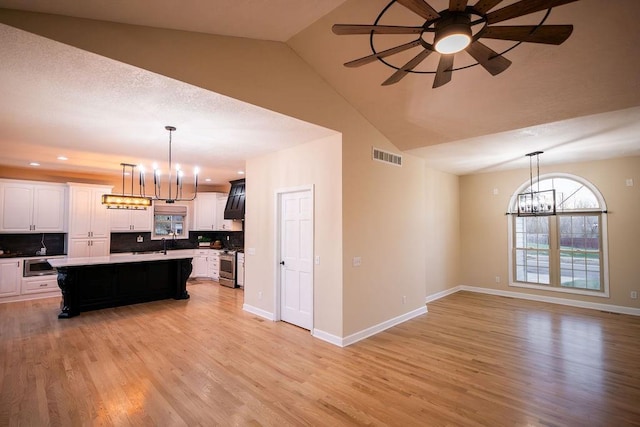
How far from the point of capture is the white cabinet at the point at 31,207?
6457 mm

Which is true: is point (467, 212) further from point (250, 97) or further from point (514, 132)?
point (250, 97)

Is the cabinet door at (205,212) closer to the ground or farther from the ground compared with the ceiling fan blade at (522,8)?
closer to the ground

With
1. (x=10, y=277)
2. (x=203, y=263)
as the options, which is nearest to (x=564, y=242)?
(x=203, y=263)

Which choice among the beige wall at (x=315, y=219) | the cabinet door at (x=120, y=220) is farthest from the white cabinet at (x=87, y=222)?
the beige wall at (x=315, y=219)

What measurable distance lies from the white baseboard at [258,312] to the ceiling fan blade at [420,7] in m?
4.59

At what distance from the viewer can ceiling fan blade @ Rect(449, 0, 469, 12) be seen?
5.61 feet

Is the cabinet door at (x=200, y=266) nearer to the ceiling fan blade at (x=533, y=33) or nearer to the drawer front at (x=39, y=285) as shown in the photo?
the drawer front at (x=39, y=285)

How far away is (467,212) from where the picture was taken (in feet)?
25.2

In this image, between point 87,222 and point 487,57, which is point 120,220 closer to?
point 87,222

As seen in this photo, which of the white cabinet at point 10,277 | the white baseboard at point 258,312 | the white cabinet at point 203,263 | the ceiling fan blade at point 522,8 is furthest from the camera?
the white cabinet at point 203,263

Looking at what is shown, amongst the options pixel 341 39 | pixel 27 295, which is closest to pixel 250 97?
pixel 341 39

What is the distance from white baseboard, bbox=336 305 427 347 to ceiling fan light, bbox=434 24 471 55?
11.5ft

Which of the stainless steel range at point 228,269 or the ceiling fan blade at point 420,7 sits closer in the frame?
the ceiling fan blade at point 420,7

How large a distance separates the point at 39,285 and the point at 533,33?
9.16m
